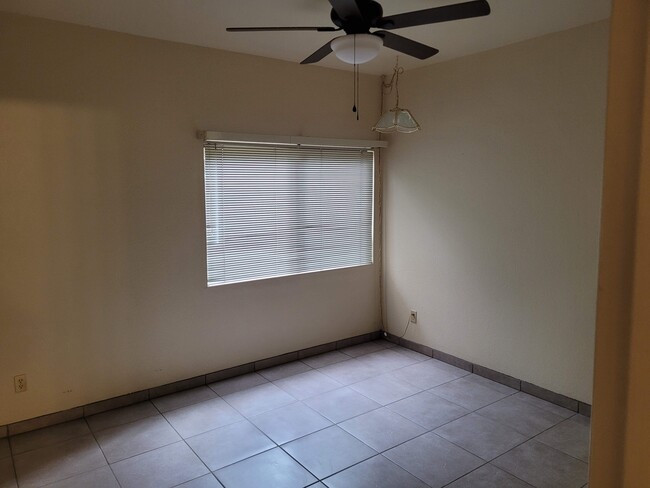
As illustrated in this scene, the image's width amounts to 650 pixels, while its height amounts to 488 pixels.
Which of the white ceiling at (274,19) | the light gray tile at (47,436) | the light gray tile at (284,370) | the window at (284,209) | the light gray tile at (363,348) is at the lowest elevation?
the light gray tile at (47,436)

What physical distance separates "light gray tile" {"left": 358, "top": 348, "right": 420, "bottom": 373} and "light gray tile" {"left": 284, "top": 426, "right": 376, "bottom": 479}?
44.3 inches

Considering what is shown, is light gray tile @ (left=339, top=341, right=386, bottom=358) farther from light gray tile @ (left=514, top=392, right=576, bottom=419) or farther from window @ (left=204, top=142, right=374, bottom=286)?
light gray tile @ (left=514, top=392, right=576, bottom=419)

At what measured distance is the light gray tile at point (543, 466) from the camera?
2.59 meters

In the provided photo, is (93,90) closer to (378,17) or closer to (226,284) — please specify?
(226,284)

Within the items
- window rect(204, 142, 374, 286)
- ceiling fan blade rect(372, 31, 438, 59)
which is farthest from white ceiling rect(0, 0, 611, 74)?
window rect(204, 142, 374, 286)

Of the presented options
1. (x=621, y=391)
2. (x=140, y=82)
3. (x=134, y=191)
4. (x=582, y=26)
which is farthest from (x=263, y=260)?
(x=621, y=391)

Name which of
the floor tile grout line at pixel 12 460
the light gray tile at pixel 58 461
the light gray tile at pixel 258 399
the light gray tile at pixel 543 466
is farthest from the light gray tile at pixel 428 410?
the floor tile grout line at pixel 12 460

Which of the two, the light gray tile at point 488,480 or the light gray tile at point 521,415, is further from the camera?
the light gray tile at point 521,415

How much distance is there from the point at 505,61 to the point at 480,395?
2451 millimetres

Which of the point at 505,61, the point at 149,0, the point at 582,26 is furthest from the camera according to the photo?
the point at 505,61

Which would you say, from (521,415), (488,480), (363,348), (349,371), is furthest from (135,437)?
(521,415)

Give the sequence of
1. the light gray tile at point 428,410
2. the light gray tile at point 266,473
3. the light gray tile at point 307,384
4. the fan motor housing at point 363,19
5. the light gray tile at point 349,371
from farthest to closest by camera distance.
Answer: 1. the light gray tile at point 349,371
2. the light gray tile at point 307,384
3. the light gray tile at point 428,410
4. the light gray tile at point 266,473
5. the fan motor housing at point 363,19

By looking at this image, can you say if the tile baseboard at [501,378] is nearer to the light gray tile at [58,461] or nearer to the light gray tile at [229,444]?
the light gray tile at [229,444]

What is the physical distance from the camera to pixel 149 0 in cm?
268
